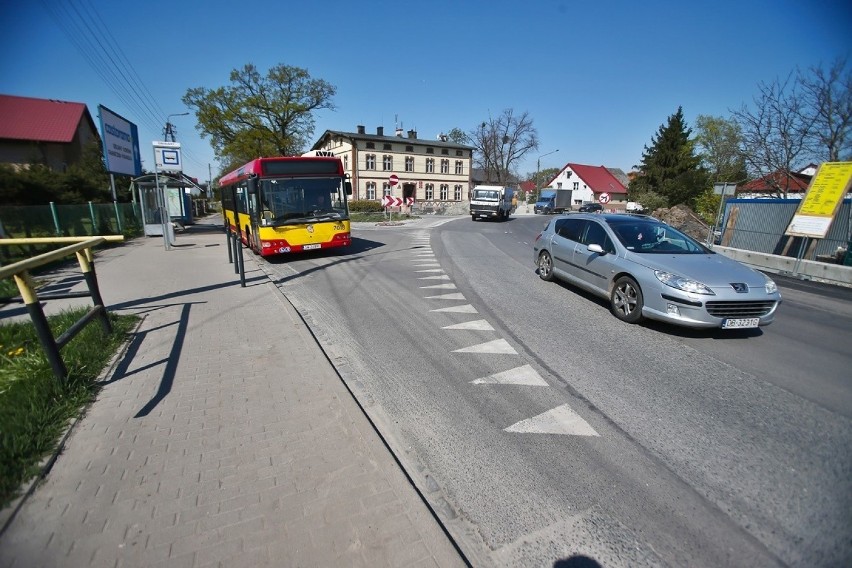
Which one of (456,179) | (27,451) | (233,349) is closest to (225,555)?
(27,451)

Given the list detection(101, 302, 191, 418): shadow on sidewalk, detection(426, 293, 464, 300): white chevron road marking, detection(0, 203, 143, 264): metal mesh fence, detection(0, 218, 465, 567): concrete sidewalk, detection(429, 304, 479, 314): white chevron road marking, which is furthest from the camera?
detection(0, 203, 143, 264): metal mesh fence

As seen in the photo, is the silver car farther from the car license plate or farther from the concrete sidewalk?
the concrete sidewalk

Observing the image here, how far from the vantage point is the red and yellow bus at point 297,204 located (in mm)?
10789

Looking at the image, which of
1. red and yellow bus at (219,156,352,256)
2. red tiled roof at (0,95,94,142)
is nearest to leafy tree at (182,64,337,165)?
red tiled roof at (0,95,94,142)

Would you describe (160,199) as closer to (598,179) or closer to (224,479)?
(224,479)

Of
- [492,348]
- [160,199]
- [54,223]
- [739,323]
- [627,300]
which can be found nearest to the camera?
[492,348]

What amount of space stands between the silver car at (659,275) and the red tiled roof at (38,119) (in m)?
44.5

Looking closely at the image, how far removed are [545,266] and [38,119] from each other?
4653 cm

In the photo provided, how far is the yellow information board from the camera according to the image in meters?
10.4

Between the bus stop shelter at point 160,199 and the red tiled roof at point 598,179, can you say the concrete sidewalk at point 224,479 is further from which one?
the red tiled roof at point 598,179

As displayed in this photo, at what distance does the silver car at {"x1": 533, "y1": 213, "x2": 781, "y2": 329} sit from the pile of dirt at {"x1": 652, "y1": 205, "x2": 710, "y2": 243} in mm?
15858

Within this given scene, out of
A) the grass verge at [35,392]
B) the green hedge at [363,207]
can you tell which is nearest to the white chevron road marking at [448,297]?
the grass verge at [35,392]

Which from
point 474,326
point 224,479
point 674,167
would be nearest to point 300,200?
point 474,326

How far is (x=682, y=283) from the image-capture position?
527cm
